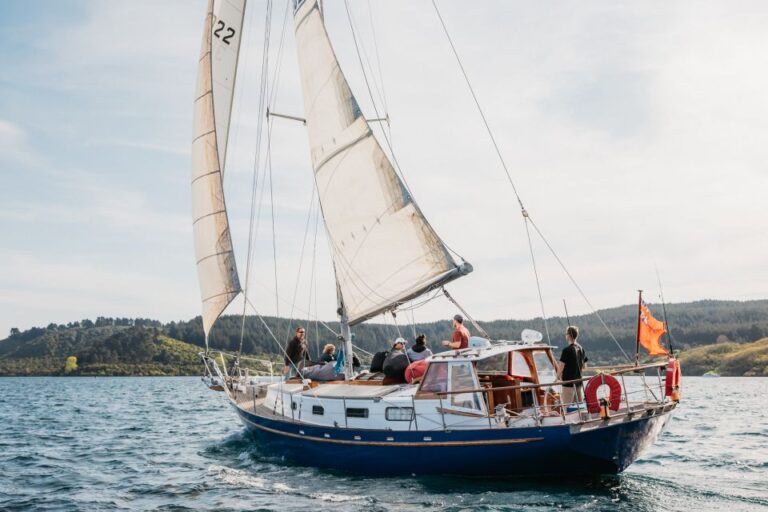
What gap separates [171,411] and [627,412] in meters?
36.6

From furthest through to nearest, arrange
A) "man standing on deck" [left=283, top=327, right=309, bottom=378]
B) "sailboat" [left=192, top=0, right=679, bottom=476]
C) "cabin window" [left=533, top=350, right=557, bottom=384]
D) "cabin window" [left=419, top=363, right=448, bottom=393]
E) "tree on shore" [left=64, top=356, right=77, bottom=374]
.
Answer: "tree on shore" [left=64, top=356, right=77, bottom=374] → "man standing on deck" [left=283, top=327, right=309, bottom=378] → "cabin window" [left=533, top=350, right=557, bottom=384] → "cabin window" [left=419, top=363, right=448, bottom=393] → "sailboat" [left=192, top=0, right=679, bottom=476]

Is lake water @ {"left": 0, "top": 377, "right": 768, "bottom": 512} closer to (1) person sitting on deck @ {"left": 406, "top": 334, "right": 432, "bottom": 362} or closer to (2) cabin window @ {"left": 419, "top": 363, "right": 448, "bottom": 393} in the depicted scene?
(2) cabin window @ {"left": 419, "top": 363, "right": 448, "bottom": 393}

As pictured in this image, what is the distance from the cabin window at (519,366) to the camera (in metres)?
15.4

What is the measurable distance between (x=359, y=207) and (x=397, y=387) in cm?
533

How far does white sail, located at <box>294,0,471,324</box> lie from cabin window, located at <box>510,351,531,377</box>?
257cm

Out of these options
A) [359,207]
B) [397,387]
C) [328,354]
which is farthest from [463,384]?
[328,354]

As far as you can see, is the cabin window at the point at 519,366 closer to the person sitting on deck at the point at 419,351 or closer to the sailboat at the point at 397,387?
the sailboat at the point at 397,387

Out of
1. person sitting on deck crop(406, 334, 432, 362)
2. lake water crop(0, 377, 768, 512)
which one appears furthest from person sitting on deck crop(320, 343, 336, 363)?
person sitting on deck crop(406, 334, 432, 362)

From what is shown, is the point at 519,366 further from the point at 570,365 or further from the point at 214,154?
the point at 214,154

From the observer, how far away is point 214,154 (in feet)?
80.6

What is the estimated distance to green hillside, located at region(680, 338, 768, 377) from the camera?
440 ft

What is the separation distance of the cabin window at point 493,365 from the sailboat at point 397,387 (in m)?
0.04

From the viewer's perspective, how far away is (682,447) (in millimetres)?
21312

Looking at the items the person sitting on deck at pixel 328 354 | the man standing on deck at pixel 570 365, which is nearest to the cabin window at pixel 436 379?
the man standing on deck at pixel 570 365
